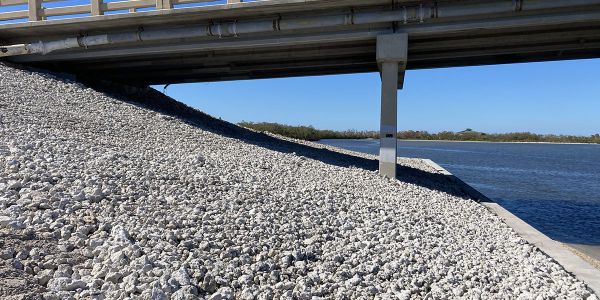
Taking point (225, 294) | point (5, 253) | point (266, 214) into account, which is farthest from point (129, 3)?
point (225, 294)

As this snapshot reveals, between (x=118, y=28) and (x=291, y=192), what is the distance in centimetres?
1062

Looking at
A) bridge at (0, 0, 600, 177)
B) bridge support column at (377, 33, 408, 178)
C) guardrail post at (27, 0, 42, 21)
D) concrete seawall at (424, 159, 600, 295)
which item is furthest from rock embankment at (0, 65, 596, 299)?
guardrail post at (27, 0, 42, 21)

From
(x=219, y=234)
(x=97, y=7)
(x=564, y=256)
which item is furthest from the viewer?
(x=97, y=7)

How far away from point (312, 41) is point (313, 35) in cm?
→ 20

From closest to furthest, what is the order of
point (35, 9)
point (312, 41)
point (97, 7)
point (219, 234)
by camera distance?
point (219, 234) → point (312, 41) → point (97, 7) → point (35, 9)

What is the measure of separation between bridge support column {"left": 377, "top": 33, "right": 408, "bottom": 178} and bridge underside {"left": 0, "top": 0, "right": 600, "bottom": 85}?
40 cm

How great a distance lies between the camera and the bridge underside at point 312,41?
11.9 meters

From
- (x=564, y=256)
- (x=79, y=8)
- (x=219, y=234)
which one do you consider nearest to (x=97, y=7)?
(x=79, y=8)

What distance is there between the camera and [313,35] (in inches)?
506

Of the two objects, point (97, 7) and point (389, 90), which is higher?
point (97, 7)

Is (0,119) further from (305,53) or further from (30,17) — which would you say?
(305,53)

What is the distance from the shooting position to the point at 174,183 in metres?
7.00

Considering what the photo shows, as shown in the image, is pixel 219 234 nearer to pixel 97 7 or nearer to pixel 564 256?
pixel 564 256

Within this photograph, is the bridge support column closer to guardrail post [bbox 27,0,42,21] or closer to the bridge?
the bridge
